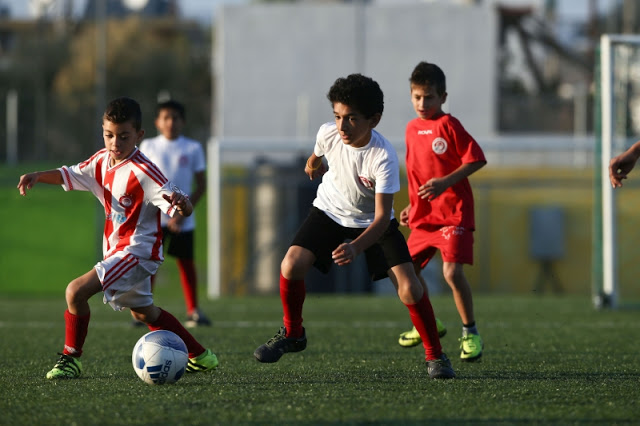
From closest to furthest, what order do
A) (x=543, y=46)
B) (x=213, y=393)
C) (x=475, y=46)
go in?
1. (x=213, y=393)
2. (x=475, y=46)
3. (x=543, y=46)

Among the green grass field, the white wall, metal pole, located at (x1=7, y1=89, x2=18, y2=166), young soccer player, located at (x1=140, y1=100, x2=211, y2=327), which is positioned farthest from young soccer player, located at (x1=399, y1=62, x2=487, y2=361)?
metal pole, located at (x1=7, y1=89, x2=18, y2=166)

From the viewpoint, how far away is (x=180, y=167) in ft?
27.5

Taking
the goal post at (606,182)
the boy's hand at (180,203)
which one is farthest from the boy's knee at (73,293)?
the goal post at (606,182)

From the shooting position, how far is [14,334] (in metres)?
7.84

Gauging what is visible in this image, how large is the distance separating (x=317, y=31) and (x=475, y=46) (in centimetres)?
402

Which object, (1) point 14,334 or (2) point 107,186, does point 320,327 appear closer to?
(1) point 14,334

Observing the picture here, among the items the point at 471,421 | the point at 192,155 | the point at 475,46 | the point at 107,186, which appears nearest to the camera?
the point at 471,421

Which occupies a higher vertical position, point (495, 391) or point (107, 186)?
point (107, 186)

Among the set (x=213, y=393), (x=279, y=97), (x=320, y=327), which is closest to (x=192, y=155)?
(x=320, y=327)

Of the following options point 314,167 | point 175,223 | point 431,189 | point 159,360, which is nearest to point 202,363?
point 159,360

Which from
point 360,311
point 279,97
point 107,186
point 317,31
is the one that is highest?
point 317,31

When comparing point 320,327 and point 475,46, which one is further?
point 475,46

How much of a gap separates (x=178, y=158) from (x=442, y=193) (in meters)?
3.11

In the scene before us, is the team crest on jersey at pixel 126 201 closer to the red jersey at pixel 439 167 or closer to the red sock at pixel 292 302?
the red sock at pixel 292 302
